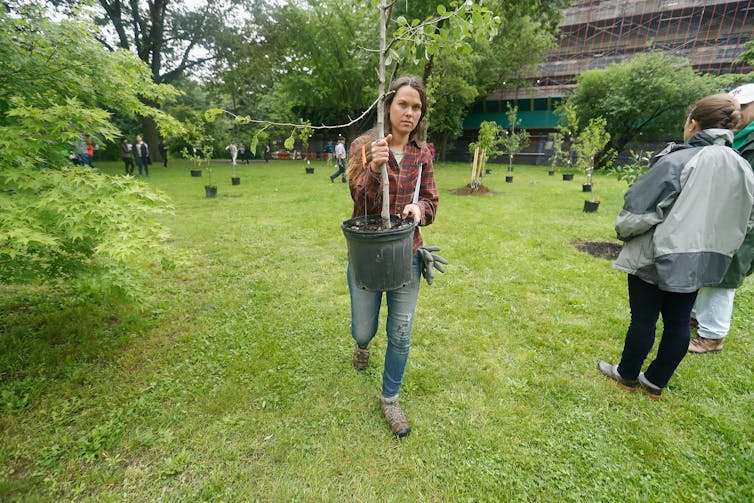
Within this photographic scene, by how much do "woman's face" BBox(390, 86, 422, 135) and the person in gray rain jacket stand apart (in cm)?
162

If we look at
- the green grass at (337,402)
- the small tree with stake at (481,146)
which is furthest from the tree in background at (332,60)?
the green grass at (337,402)

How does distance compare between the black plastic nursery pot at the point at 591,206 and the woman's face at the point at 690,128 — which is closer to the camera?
the woman's face at the point at 690,128

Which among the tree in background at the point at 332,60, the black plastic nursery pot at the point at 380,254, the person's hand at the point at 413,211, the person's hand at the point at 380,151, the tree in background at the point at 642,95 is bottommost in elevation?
the black plastic nursery pot at the point at 380,254

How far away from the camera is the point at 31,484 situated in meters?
1.90

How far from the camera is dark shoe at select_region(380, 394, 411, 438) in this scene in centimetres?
227

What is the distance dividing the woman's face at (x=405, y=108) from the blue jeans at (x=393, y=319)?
2.60ft

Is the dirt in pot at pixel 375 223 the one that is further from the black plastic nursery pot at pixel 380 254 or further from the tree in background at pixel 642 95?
the tree in background at pixel 642 95

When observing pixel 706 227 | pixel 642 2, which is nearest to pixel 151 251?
pixel 706 227

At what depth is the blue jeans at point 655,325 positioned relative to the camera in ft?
7.47

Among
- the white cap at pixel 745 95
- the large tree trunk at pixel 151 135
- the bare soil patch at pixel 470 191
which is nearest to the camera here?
the white cap at pixel 745 95

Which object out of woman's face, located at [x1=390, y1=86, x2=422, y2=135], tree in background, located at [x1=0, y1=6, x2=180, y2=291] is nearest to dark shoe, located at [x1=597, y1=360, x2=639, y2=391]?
woman's face, located at [x1=390, y1=86, x2=422, y2=135]

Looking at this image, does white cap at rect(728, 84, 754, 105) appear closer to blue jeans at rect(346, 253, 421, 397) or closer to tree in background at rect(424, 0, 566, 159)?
blue jeans at rect(346, 253, 421, 397)

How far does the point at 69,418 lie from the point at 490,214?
333 inches

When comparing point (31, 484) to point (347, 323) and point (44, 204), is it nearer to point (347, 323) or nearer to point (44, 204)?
point (44, 204)
